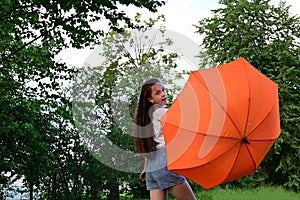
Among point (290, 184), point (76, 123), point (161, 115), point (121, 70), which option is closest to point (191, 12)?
point (121, 70)

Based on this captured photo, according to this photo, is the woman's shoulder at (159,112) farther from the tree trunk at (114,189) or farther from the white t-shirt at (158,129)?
the tree trunk at (114,189)

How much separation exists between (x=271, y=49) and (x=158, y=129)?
2071 centimetres

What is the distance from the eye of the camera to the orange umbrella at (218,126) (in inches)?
126

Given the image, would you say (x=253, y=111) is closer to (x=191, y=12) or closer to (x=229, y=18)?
(x=229, y=18)

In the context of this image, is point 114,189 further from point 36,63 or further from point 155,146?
point 155,146

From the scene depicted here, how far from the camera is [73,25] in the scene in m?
8.27

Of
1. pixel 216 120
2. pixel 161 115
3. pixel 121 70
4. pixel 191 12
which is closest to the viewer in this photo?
pixel 216 120

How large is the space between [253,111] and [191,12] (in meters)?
23.6

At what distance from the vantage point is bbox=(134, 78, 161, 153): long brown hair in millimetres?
3455

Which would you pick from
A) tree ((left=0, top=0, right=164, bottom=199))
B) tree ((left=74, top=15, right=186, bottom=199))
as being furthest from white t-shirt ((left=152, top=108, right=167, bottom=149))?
tree ((left=74, top=15, right=186, bottom=199))

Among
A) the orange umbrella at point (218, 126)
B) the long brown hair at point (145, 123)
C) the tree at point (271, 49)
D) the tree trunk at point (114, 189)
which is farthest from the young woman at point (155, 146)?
the tree at point (271, 49)

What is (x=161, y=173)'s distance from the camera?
343cm

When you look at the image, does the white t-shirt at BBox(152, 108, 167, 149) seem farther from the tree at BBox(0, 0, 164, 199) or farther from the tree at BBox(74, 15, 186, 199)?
the tree at BBox(74, 15, 186, 199)

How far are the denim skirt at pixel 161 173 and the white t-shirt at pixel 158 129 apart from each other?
45 mm
